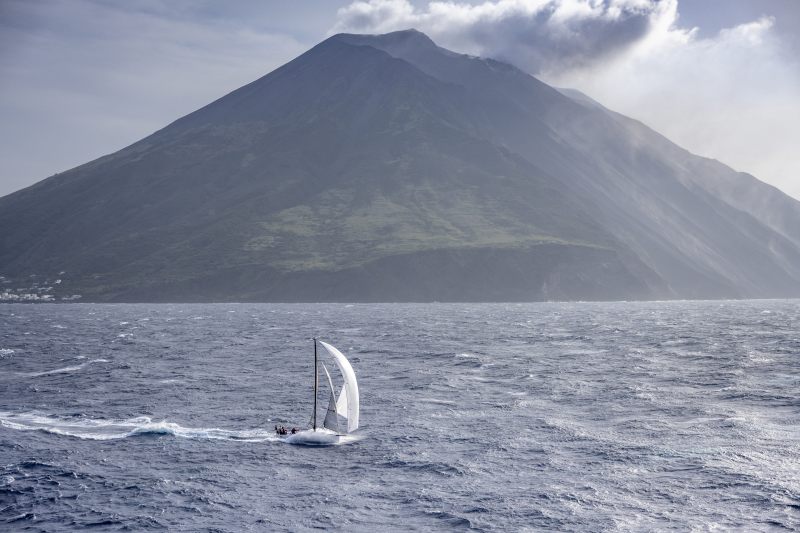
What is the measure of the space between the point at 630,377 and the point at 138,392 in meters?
57.6

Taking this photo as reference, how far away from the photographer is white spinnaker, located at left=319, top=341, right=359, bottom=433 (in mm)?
61572

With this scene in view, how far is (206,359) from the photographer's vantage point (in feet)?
384

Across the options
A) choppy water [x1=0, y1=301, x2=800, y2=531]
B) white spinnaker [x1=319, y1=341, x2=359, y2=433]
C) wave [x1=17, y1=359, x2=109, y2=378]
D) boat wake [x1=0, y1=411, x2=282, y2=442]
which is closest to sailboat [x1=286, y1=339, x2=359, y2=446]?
white spinnaker [x1=319, y1=341, x2=359, y2=433]

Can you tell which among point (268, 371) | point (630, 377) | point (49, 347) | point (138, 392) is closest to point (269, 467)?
point (138, 392)

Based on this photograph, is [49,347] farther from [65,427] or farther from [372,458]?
[372,458]

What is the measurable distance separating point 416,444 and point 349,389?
6.76 metres

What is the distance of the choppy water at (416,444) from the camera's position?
45031 mm

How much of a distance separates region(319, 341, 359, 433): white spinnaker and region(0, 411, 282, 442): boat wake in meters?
5.94

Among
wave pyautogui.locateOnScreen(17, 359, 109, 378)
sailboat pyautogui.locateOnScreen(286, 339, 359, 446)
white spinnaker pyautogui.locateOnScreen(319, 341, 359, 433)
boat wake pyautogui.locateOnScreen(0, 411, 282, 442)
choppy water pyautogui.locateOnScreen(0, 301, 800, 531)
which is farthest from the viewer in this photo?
wave pyautogui.locateOnScreen(17, 359, 109, 378)

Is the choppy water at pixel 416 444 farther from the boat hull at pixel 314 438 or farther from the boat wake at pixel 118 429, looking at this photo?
the boat hull at pixel 314 438

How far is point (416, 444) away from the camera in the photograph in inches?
2397

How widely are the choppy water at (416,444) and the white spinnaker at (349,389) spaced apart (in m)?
1.79

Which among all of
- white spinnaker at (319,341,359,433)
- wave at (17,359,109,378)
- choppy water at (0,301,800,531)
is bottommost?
choppy water at (0,301,800,531)

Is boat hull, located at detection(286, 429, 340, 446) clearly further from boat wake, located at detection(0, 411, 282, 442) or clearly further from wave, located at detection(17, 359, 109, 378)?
wave, located at detection(17, 359, 109, 378)
